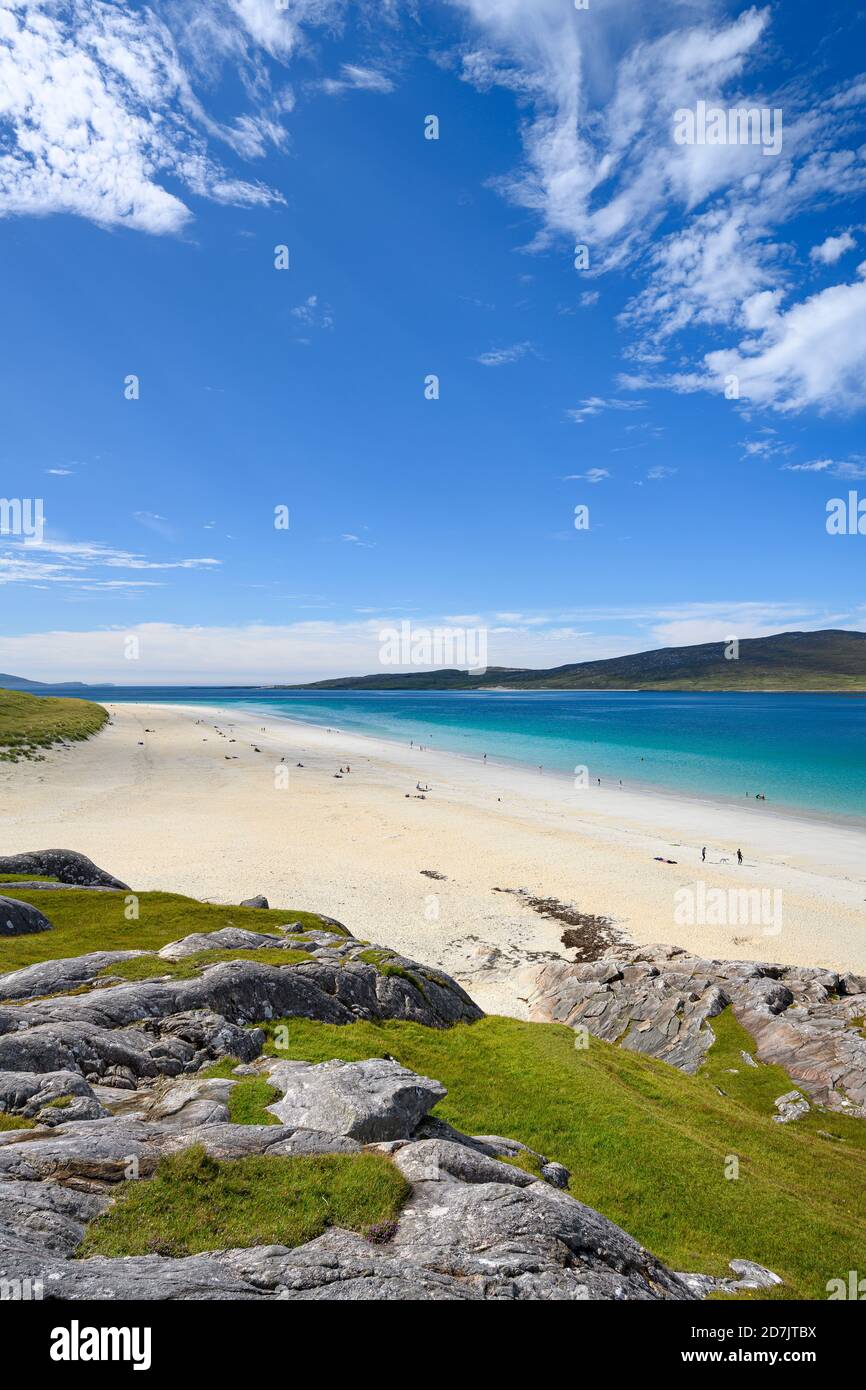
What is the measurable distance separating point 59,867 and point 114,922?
30.2 ft

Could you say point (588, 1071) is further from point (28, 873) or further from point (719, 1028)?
point (28, 873)

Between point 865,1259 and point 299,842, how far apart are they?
47.5 metres

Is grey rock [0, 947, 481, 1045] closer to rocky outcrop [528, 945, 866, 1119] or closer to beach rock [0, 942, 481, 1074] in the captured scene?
beach rock [0, 942, 481, 1074]

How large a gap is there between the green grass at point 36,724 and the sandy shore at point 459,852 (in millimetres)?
4783

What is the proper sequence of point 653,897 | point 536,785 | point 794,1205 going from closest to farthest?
point 794,1205, point 653,897, point 536,785

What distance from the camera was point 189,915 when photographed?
1065 inches

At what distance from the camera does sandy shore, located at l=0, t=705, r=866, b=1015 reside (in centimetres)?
3900

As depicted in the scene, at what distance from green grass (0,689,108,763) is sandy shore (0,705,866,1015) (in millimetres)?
4783

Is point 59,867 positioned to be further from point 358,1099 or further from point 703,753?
point 703,753

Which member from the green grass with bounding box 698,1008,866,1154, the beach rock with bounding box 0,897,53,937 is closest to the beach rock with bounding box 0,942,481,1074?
the beach rock with bounding box 0,897,53,937

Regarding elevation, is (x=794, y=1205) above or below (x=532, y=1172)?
below

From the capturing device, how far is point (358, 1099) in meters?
12.4

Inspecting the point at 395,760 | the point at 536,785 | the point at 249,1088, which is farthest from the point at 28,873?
the point at 395,760
